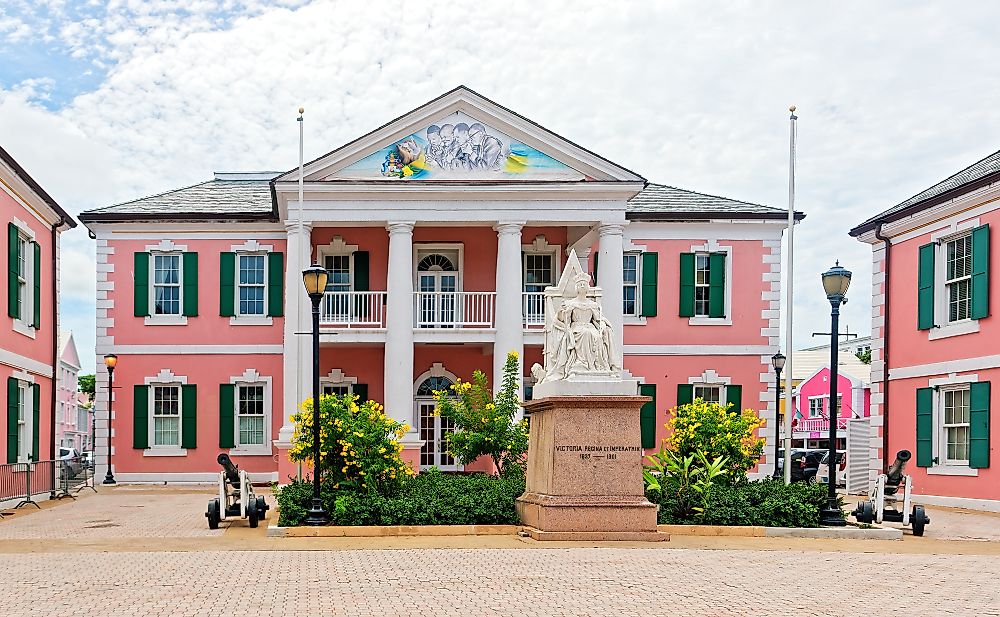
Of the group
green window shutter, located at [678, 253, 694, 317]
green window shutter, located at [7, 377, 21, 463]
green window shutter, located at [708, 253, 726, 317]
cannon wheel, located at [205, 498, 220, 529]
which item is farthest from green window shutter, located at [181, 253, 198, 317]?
cannon wheel, located at [205, 498, 220, 529]

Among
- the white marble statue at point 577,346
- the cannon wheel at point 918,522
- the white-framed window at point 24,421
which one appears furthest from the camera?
the white-framed window at point 24,421

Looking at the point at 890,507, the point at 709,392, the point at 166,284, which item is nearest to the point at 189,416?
the point at 166,284

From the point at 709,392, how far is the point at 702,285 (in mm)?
2839

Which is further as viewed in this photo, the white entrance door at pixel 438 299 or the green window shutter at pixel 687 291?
the green window shutter at pixel 687 291

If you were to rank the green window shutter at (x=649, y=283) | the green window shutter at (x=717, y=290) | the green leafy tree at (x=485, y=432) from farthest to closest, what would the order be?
1. the green window shutter at (x=717, y=290)
2. the green window shutter at (x=649, y=283)
3. the green leafy tree at (x=485, y=432)

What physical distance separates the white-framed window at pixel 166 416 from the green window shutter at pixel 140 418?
0.55 ft

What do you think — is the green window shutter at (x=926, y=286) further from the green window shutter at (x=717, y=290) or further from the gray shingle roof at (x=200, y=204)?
the gray shingle roof at (x=200, y=204)

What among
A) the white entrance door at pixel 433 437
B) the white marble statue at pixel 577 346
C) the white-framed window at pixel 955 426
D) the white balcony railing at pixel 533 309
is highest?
the white balcony railing at pixel 533 309

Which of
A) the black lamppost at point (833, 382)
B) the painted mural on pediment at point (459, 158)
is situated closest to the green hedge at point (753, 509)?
the black lamppost at point (833, 382)

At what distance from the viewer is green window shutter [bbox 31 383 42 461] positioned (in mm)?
23781

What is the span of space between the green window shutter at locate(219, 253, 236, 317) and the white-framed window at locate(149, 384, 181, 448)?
239 centimetres

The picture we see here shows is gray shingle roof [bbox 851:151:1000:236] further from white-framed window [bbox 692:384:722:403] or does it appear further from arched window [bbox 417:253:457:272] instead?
arched window [bbox 417:253:457:272]

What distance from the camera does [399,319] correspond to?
26969mm

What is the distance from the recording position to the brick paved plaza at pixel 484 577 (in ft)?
30.5
